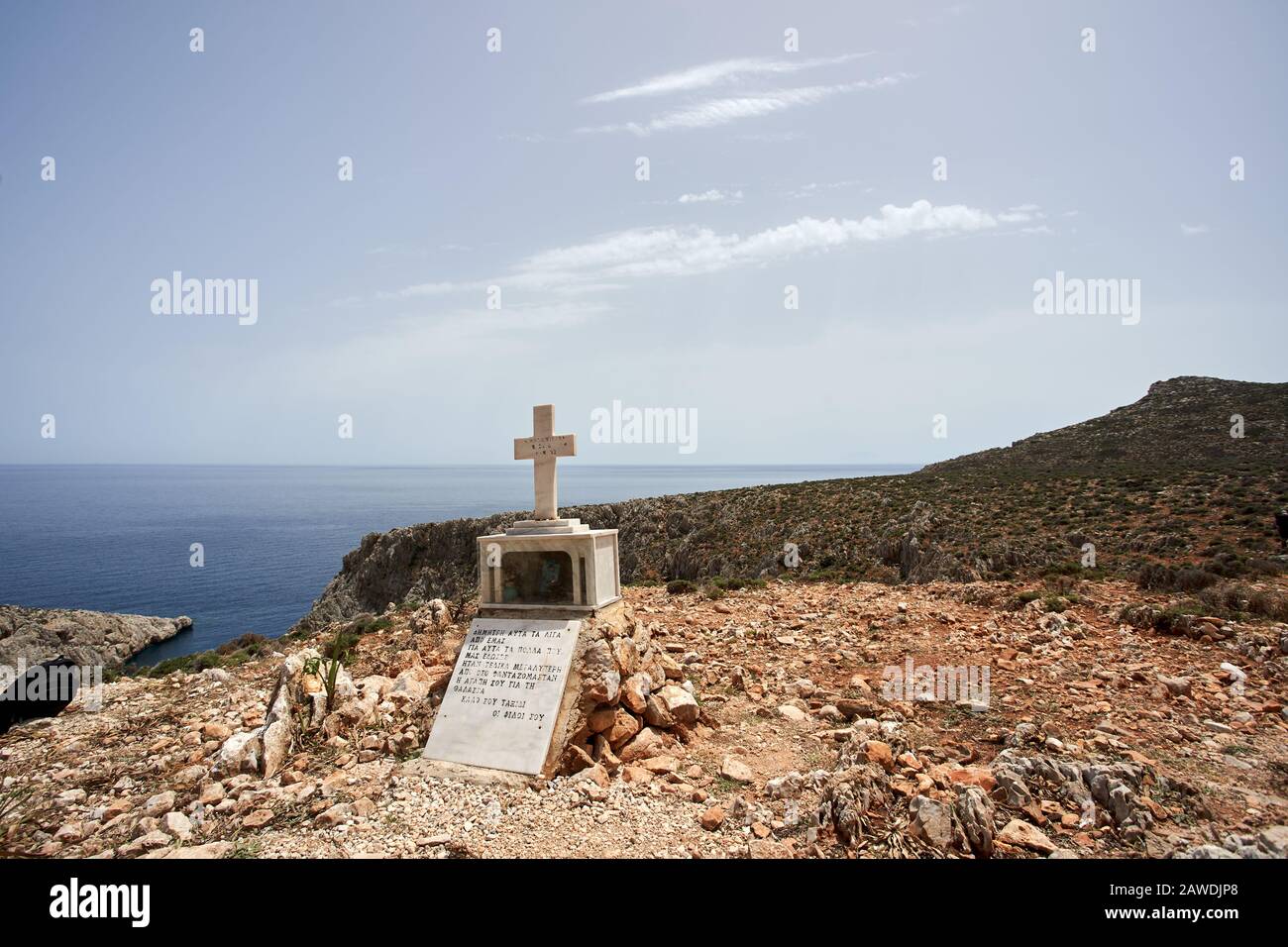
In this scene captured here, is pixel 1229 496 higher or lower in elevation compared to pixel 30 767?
higher

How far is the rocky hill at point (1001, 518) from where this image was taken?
18.0m

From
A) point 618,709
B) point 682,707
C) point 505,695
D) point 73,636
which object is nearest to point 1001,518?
point 682,707

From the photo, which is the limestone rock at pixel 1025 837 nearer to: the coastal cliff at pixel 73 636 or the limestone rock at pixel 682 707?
the limestone rock at pixel 682 707

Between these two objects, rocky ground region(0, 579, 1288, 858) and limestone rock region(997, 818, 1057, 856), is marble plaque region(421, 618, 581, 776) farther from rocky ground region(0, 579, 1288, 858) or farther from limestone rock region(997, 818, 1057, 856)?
limestone rock region(997, 818, 1057, 856)

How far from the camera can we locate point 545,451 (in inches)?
336

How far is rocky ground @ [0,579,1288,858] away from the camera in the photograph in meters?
4.70

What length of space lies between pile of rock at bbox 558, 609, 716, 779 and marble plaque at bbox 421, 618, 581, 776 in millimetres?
223

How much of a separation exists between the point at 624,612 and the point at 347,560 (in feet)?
139

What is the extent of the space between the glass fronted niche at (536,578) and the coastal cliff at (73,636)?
1128 inches

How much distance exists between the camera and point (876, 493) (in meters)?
29.5

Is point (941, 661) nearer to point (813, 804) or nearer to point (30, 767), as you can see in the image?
point (813, 804)

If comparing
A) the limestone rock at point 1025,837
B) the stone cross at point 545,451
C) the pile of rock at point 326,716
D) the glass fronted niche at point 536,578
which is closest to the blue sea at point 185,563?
the pile of rock at point 326,716

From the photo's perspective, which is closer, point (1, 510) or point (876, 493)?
point (876, 493)

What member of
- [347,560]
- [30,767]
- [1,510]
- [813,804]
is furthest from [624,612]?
[1,510]
